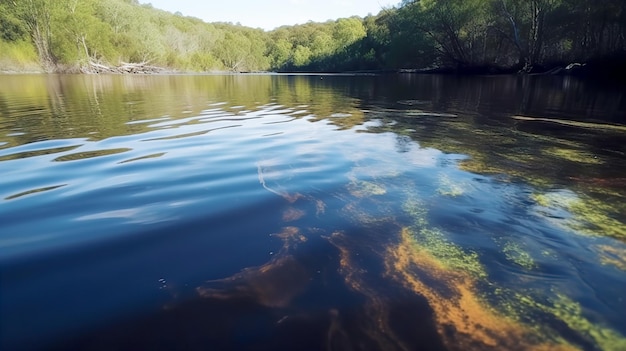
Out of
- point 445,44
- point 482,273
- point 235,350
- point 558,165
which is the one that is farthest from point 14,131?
point 445,44

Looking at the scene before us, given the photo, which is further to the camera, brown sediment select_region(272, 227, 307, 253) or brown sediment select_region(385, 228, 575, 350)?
brown sediment select_region(272, 227, 307, 253)

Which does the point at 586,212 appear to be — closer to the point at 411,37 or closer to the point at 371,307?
the point at 371,307

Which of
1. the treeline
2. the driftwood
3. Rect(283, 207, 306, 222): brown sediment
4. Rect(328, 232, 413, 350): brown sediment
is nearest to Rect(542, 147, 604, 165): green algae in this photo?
Rect(283, 207, 306, 222): brown sediment

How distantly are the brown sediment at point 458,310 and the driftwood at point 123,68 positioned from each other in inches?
2557

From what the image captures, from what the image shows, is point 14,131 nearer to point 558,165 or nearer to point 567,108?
point 558,165

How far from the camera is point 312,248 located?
262 centimetres

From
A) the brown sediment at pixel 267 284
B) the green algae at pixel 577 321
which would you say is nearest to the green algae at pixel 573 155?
the green algae at pixel 577 321

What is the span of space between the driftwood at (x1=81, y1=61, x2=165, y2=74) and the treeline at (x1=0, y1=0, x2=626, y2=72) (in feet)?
2.01

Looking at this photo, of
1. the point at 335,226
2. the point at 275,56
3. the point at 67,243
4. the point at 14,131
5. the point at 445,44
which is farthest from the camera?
the point at 275,56

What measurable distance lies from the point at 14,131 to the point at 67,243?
6586mm

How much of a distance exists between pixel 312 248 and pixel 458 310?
1.09 m

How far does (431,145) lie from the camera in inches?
236

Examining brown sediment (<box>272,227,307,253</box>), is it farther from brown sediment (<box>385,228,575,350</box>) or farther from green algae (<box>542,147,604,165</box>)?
green algae (<box>542,147,604,165</box>)

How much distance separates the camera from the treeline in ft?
115
